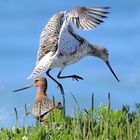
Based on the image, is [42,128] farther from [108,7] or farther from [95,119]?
[108,7]

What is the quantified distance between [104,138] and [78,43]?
560cm

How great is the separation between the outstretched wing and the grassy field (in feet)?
10.6

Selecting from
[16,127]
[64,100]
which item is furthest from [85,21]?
[16,127]

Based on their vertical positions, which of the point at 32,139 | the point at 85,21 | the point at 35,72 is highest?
the point at 85,21

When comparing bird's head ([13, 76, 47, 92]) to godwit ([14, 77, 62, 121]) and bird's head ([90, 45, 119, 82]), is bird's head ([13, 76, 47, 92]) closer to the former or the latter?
godwit ([14, 77, 62, 121])

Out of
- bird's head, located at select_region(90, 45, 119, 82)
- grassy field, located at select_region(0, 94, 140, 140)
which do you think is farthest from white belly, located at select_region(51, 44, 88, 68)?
grassy field, located at select_region(0, 94, 140, 140)

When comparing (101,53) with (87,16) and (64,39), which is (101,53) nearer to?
(87,16)

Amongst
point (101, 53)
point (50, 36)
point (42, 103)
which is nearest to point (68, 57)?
point (50, 36)

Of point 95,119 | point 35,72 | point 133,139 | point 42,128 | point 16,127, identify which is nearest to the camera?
point 133,139

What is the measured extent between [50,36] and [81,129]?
494 cm

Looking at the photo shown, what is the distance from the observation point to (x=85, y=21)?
480 inches

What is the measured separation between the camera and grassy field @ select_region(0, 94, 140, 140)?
22.4ft

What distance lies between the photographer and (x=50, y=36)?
12.1 metres

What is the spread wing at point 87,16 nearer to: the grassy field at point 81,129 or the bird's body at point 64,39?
the bird's body at point 64,39
